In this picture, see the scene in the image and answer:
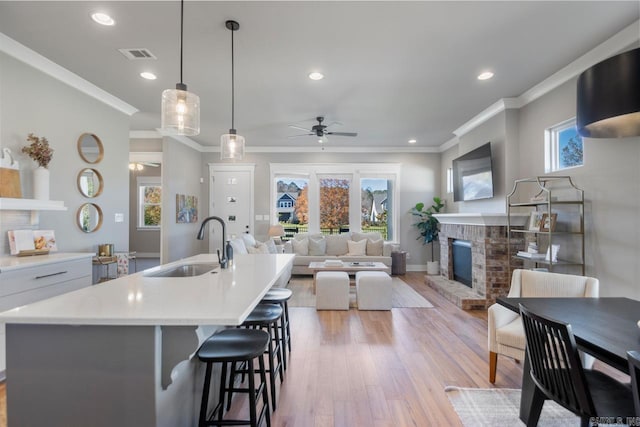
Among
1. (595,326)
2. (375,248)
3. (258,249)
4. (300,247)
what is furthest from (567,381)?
(300,247)

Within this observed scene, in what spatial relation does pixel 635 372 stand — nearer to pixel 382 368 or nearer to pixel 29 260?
pixel 382 368

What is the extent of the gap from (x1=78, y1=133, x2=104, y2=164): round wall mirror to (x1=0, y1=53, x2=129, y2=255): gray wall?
6 centimetres

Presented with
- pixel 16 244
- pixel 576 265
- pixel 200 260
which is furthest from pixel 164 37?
pixel 576 265

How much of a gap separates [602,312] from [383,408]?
55.7 inches

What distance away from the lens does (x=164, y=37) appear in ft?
9.01

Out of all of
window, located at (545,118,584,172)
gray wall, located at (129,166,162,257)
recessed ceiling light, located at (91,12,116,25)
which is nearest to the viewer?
recessed ceiling light, located at (91,12,116,25)

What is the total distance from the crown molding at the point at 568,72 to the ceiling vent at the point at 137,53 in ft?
14.1

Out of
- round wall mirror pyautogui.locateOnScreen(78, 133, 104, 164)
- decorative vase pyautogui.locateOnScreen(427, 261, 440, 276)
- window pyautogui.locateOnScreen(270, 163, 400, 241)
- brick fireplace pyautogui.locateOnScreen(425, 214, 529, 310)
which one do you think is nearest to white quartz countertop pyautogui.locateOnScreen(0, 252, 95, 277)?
round wall mirror pyautogui.locateOnScreen(78, 133, 104, 164)

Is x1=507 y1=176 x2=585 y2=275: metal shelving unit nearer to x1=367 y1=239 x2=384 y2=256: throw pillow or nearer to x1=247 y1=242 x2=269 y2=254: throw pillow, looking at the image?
x1=367 y1=239 x2=384 y2=256: throw pillow

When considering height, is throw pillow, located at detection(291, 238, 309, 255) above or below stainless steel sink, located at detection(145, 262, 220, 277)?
below

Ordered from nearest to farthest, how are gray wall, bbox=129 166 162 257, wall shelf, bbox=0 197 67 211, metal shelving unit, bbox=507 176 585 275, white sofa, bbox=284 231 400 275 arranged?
wall shelf, bbox=0 197 67 211 < metal shelving unit, bbox=507 176 585 275 < white sofa, bbox=284 231 400 275 < gray wall, bbox=129 166 162 257

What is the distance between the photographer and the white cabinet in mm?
2289

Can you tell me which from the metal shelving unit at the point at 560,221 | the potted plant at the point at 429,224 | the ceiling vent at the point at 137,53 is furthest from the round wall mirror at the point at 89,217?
the potted plant at the point at 429,224

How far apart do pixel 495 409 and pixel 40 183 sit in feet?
14.2
